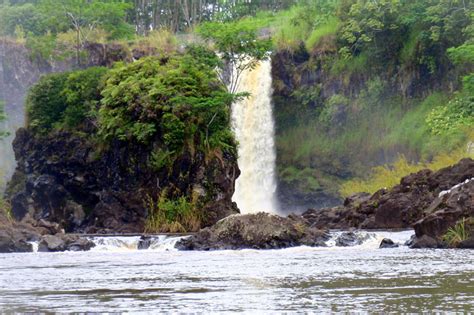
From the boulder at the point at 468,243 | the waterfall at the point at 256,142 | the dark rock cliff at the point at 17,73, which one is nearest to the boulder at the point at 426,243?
the boulder at the point at 468,243

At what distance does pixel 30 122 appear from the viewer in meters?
46.4

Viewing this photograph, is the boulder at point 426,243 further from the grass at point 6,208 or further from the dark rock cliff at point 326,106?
the dark rock cliff at point 326,106

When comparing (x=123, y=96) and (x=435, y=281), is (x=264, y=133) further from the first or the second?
(x=435, y=281)

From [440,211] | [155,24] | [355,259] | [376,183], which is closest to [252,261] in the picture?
[355,259]

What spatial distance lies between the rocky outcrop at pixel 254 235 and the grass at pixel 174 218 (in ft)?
30.5

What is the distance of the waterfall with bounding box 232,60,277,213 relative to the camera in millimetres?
49562

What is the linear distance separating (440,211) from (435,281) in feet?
36.1

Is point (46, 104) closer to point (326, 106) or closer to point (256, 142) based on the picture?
point (256, 142)

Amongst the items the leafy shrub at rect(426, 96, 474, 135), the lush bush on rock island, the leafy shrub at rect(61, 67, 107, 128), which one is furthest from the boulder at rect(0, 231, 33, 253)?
the leafy shrub at rect(426, 96, 474, 135)

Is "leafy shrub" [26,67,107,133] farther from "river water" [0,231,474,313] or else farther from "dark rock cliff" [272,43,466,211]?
"river water" [0,231,474,313]

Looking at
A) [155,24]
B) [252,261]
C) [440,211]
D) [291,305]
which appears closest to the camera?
[291,305]

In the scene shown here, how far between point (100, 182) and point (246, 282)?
28.1m

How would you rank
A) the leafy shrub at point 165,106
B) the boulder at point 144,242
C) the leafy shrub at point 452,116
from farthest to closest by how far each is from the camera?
the leafy shrub at point 452,116 < the leafy shrub at point 165,106 < the boulder at point 144,242

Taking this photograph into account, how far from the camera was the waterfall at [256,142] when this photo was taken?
49562 mm
